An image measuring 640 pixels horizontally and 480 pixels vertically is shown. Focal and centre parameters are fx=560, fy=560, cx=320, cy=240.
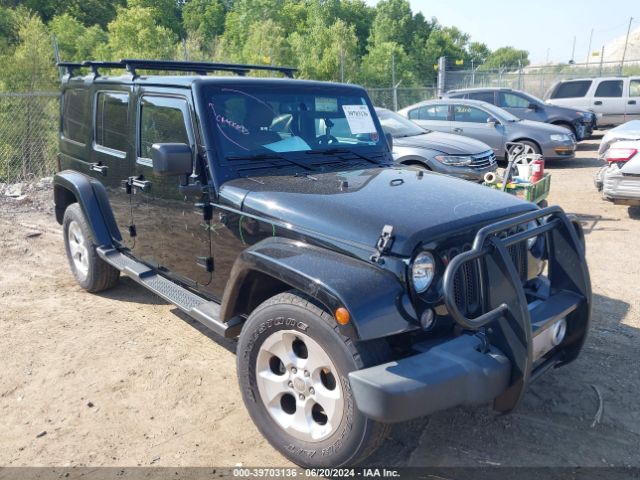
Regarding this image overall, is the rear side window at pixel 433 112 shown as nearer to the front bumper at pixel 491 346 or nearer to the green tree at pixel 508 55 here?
the front bumper at pixel 491 346

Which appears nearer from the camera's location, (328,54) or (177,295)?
(177,295)

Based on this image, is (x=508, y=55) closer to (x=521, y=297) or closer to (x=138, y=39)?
(x=138, y=39)

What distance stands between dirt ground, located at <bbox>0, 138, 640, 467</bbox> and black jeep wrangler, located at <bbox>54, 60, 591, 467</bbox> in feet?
1.50

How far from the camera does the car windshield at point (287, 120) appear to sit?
3.64m

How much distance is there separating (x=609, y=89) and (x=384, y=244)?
17.1 meters

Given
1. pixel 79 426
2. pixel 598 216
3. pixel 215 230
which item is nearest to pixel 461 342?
pixel 215 230

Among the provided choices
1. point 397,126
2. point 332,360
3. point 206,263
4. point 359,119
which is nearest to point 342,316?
point 332,360

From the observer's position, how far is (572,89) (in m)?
17.3

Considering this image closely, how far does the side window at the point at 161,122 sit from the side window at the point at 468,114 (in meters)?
9.34

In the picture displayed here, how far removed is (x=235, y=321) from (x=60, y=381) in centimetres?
148

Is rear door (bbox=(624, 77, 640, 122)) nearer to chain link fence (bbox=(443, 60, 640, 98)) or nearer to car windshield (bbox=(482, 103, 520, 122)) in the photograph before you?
car windshield (bbox=(482, 103, 520, 122))

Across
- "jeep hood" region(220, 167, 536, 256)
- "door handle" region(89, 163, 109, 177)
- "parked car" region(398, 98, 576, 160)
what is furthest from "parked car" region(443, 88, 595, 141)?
"jeep hood" region(220, 167, 536, 256)

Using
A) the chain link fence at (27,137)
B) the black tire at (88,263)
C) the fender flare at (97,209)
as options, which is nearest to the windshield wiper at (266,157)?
the fender flare at (97,209)

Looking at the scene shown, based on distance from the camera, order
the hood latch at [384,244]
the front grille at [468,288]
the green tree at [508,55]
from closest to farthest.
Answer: the hood latch at [384,244] < the front grille at [468,288] < the green tree at [508,55]
